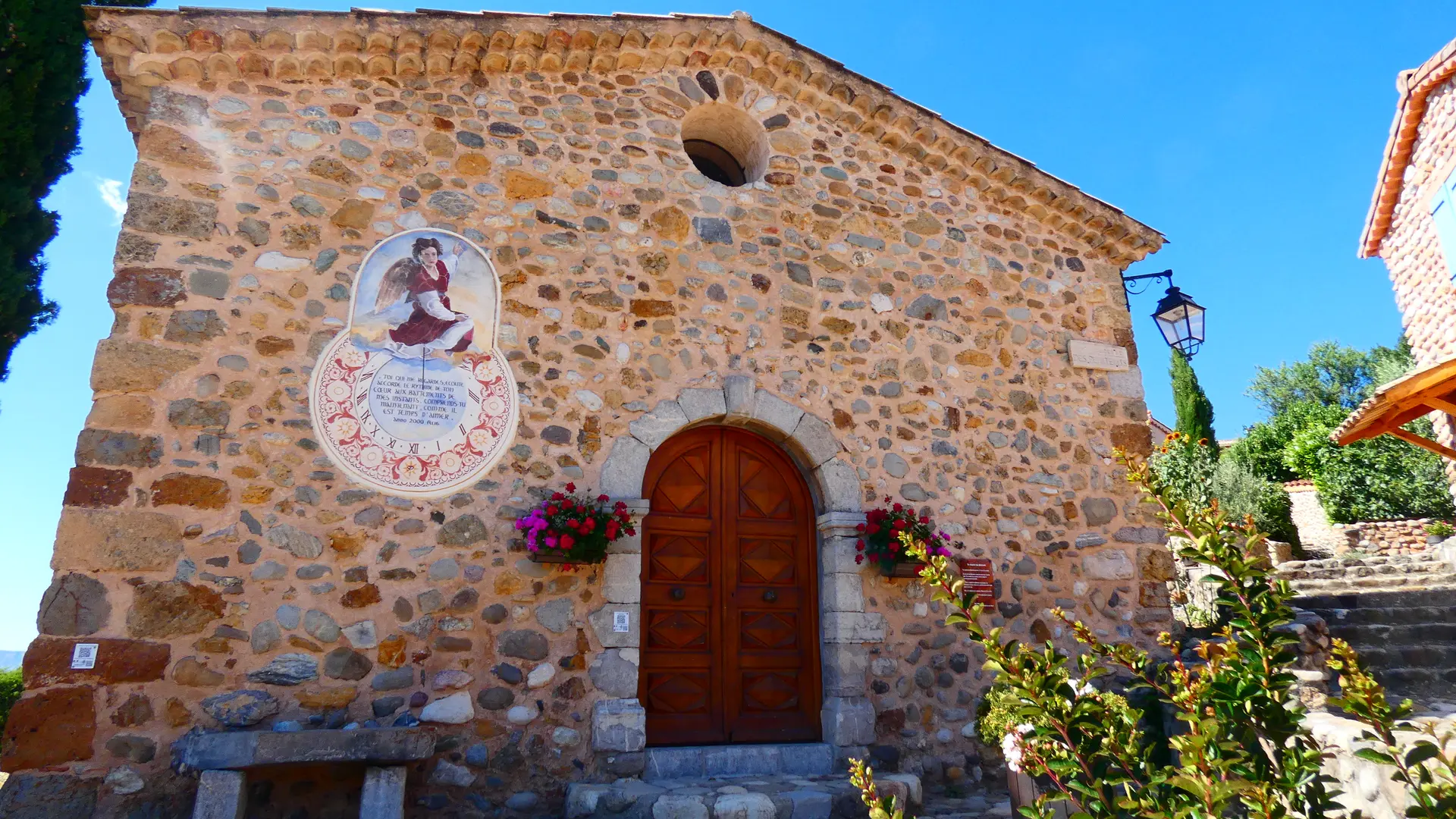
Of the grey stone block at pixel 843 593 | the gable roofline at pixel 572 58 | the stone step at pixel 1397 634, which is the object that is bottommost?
the stone step at pixel 1397 634

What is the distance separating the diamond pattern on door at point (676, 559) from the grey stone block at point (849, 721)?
1202 mm

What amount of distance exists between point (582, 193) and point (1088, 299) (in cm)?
444

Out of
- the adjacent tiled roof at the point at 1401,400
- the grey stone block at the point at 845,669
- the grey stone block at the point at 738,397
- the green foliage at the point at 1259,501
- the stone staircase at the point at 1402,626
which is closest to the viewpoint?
the grey stone block at the point at 845,669

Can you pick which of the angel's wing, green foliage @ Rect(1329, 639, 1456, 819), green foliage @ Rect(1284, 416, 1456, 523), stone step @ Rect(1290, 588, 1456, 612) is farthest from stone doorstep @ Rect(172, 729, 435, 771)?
green foliage @ Rect(1284, 416, 1456, 523)

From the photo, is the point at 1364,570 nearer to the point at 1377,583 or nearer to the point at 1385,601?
the point at 1377,583

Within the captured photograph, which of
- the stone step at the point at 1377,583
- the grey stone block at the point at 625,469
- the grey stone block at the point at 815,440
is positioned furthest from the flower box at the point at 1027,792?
the stone step at the point at 1377,583

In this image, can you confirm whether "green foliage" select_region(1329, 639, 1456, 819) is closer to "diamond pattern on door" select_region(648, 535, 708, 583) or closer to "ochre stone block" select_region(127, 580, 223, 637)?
"diamond pattern on door" select_region(648, 535, 708, 583)

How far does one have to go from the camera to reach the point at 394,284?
5461mm

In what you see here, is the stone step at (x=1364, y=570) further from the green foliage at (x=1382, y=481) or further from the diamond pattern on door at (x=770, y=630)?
the diamond pattern on door at (x=770, y=630)

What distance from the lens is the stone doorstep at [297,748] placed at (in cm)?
394

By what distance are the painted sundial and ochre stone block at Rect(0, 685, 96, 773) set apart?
5.50ft

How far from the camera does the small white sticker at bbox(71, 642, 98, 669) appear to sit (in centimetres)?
434

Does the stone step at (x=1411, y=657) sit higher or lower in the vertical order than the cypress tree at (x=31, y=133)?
lower

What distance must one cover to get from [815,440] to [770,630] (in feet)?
4.45
